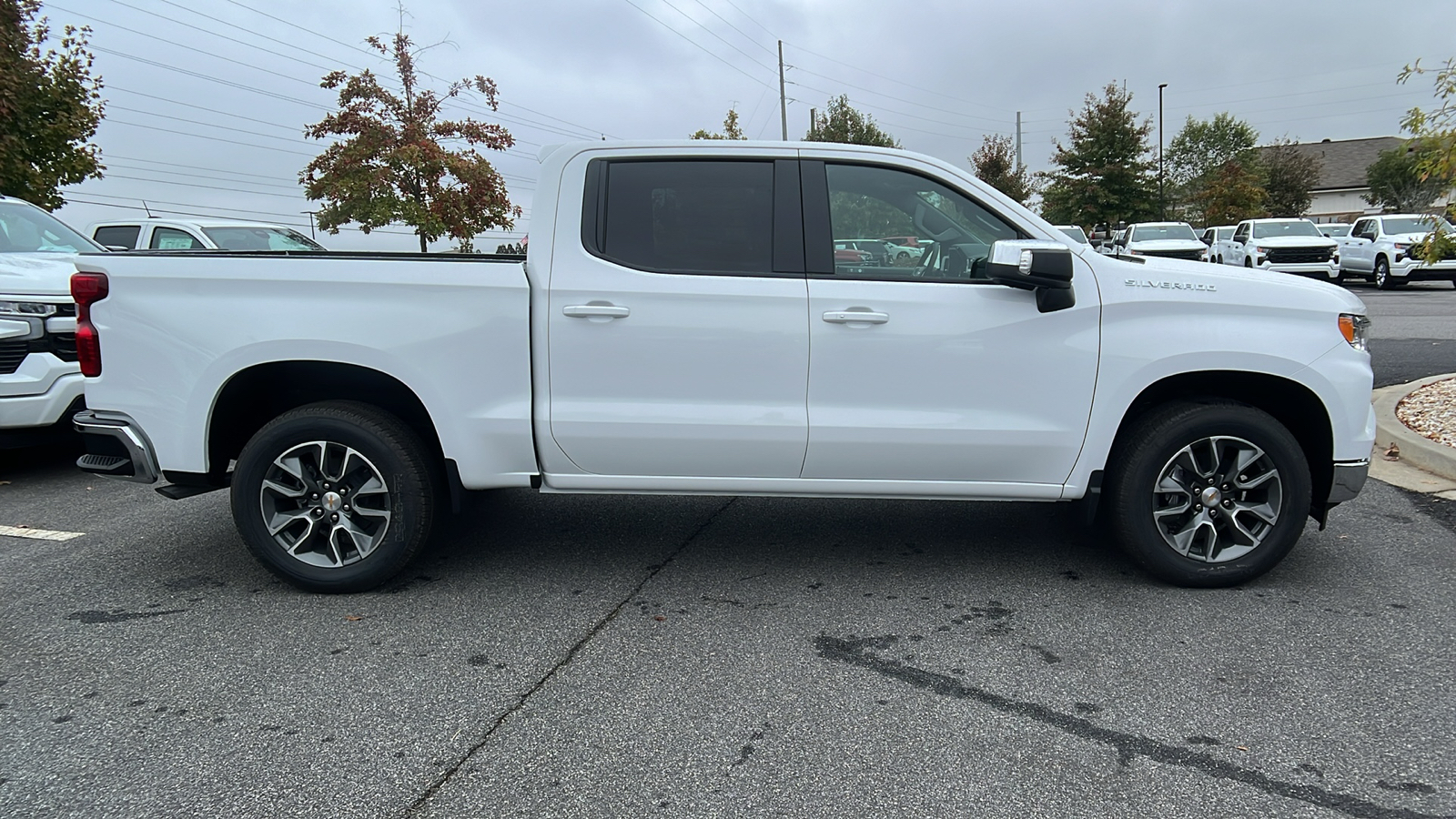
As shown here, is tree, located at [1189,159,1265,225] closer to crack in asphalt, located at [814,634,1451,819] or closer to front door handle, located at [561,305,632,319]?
front door handle, located at [561,305,632,319]

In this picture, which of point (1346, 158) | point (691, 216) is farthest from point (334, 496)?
point (1346, 158)

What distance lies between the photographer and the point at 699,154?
13.5ft

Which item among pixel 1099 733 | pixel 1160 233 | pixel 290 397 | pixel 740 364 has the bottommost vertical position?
pixel 1099 733

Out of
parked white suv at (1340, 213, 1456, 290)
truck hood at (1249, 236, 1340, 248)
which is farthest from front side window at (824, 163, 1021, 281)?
truck hood at (1249, 236, 1340, 248)

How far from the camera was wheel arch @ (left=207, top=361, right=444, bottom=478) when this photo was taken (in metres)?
4.10

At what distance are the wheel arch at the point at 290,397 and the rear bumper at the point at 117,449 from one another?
260mm

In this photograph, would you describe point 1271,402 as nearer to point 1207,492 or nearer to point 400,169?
point 1207,492

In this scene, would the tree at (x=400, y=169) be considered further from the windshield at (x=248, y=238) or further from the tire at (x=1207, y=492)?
the tire at (x=1207, y=492)

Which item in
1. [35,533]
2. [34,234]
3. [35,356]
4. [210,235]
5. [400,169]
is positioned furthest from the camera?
[400,169]

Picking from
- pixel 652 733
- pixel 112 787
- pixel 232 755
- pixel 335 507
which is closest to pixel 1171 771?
pixel 652 733

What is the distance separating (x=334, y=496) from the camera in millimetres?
4070

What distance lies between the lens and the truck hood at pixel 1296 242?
24.5 m

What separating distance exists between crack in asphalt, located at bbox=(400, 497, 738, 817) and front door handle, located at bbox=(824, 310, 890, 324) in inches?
57.7

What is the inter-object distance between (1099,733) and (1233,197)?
2003 inches
